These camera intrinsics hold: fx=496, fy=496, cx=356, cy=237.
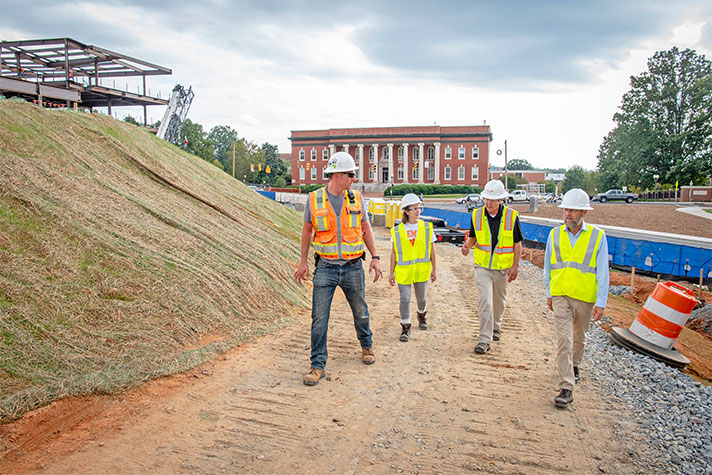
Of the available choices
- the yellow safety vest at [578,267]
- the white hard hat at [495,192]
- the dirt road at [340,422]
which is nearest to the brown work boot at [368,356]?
the dirt road at [340,422]

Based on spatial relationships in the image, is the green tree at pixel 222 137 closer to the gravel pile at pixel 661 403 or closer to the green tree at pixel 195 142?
the green tree at pixel 195 142

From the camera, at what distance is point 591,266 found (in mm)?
4738

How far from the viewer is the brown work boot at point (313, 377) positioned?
4785 millimetres

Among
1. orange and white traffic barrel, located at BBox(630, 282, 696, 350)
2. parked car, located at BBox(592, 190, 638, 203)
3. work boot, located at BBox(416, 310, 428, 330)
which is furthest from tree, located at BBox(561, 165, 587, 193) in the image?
work boot, located at BBox(416, 310, 428, 330)

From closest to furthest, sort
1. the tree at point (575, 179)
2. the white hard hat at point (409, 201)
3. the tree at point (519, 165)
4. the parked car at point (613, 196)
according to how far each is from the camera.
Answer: the white hard hat at point (409, 201) → the parked car at point (613, 196) → the tree at point (575, 179) → the tree at point (519, 165)

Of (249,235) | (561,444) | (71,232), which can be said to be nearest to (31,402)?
(71,232)

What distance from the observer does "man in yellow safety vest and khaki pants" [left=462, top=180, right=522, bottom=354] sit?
5.93 metres

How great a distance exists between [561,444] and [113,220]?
6.33 metres

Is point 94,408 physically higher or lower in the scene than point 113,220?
lower

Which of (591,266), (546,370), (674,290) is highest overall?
(591,266)

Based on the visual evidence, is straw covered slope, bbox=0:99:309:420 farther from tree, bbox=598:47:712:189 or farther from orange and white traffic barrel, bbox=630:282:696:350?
tree, bbox=598:47:712:189

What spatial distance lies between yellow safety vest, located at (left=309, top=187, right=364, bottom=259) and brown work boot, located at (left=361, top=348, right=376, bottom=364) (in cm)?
112

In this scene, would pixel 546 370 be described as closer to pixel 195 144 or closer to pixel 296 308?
pixel 296 308

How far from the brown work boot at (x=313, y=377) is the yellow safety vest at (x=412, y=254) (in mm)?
2005
